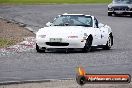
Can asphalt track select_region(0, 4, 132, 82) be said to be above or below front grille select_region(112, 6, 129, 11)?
above

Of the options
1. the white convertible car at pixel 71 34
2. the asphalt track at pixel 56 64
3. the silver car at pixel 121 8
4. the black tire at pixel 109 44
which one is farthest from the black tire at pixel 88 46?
the silver car at pixel 121 8

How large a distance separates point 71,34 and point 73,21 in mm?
1494

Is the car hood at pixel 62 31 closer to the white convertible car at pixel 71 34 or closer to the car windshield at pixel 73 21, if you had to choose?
the white convertible car at pixel 71 34

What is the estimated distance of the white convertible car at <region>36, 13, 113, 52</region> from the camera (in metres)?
19.8

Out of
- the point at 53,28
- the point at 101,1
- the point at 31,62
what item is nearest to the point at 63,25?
the point at 53,28

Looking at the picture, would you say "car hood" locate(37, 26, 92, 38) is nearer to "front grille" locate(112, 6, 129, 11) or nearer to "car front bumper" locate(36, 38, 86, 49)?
"car front bumper" locate(36, 38, 86, 49)

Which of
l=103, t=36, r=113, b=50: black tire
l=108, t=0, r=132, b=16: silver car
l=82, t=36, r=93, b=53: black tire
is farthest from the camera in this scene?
l=108, t=0, r=132, b=16: silver car

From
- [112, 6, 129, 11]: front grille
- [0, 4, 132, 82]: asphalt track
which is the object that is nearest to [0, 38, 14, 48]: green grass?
[0, 4, 132, 82]: asphalt track


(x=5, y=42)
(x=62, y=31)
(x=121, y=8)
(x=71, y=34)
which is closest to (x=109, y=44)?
(x=71, y=34)

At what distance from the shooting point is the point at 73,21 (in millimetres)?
21375

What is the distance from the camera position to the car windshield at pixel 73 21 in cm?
2125

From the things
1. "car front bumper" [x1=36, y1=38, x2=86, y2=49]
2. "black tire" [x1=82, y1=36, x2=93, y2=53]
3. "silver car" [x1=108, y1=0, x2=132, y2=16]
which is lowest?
"silver car" [x1=108, y1=0, x2=132, y2=16]

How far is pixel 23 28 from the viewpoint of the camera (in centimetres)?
3172

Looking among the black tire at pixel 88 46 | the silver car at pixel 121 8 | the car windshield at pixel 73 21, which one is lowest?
the silver car at pixel 121 8
